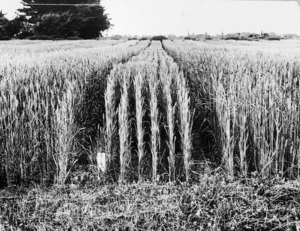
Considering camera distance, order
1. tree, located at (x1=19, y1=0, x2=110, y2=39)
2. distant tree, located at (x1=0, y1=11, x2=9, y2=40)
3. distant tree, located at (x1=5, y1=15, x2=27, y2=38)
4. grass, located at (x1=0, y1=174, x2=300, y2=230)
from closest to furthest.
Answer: grass, located at (x1=0, y1=174, x2=300, y2=230) < distant tree, located at (x1=0, y1=11, x2=9, y2=40) < distant tree, located at (x1=5, y1=15, x2=27, y2=38) < tree, located at (x1=19, y1=0, x2=110, y2=39)

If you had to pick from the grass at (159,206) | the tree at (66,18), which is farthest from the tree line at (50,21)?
the grass at (159,206)

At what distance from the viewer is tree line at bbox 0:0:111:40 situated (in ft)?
104

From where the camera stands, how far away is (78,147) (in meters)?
3.71

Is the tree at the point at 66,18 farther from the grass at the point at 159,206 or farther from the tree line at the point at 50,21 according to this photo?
the grass at the point at 159,206

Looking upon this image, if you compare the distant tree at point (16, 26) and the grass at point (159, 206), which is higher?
the distant tree at point (16, 26)

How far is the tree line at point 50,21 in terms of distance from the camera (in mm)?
31812

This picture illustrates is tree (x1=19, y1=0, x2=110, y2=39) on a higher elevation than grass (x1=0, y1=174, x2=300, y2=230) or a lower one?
higher

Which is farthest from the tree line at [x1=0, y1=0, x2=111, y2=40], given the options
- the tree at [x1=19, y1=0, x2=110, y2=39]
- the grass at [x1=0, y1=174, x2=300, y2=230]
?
the grass at [x1=0, y1=174, x2=300, y2=230]

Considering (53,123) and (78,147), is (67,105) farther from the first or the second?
(78,147)

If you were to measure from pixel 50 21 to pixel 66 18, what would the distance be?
6.08 feet

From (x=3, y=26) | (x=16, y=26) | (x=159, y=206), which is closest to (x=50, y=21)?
(x=16, y=26)

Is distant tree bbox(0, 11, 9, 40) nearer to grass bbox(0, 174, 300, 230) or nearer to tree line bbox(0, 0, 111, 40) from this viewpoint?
tree line bbox(0, 0, 111, 40)

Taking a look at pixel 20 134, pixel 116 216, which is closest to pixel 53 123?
pixel 20 134

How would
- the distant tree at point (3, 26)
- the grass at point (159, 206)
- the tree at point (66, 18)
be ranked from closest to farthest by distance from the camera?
the grass at point (159, 206) < the distant tree at point (3, 26) < the tree at point (66, 18)
